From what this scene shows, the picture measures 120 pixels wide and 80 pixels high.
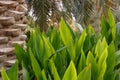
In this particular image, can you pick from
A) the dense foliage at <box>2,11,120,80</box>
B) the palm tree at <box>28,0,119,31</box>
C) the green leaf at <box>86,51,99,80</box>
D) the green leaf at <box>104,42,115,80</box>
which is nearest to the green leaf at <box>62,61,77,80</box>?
the dense foliage at <box>2,11,120,80</box>

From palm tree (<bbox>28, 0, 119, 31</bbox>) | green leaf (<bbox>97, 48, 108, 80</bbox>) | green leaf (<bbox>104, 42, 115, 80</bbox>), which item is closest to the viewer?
green leaf (<bbox>97, 48, 108, 80</bbox>)

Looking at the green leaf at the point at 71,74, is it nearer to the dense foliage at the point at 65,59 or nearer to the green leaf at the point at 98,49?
the dense foliage at the point at 65,59

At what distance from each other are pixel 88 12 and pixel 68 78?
4488 mm

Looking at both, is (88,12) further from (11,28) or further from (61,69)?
(61,69)

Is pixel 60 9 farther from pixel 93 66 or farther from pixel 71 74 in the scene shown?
pixel 71 74

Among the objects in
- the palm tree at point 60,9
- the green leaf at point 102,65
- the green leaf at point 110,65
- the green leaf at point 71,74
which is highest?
the green leaf at point 71,74

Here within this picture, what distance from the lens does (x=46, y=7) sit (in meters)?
5.04

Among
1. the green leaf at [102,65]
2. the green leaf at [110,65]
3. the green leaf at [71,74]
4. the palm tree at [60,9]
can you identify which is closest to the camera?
the green leaf at [71,74]

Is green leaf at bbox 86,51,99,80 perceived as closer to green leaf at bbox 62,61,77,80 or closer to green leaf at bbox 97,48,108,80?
green leaf at bbox 97,48,108,80

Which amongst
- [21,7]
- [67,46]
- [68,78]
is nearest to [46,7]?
[21,7]

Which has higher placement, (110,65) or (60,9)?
(110,65)

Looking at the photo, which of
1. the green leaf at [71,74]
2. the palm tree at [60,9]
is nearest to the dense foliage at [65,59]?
the green leaf at [71,74]

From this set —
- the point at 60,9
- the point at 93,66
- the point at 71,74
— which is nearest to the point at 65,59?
the point at 93,66

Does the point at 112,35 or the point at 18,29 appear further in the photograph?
the point at 18,29
